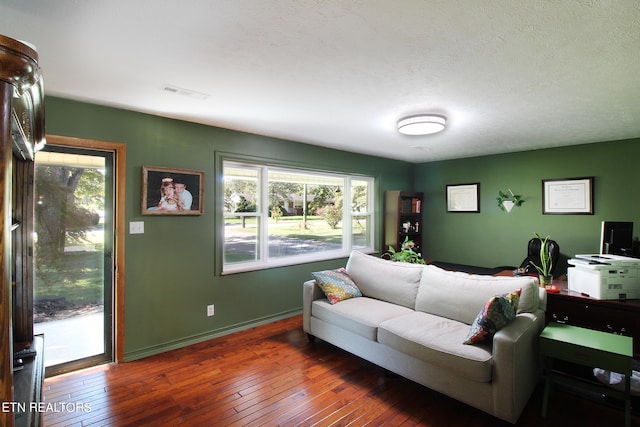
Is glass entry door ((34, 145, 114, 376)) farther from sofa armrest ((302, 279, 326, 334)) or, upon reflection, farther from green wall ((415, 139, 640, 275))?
green wall ((415, 139, 640, 275))

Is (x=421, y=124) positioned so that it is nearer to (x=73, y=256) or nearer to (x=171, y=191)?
(x=171, y=191)

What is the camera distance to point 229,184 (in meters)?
3.63

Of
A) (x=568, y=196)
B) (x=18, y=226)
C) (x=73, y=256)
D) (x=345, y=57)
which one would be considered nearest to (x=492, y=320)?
(x=345, y=57)

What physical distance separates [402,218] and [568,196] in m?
2.30

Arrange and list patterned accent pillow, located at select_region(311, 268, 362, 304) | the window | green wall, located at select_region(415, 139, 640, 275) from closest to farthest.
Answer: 1. patterned accent pillow, located at select_region(311, 268, 362, 304)
2. the window
3. green wall, located at select_region(415, 139, 640, 275)

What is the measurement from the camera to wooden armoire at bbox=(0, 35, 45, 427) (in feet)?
2.22

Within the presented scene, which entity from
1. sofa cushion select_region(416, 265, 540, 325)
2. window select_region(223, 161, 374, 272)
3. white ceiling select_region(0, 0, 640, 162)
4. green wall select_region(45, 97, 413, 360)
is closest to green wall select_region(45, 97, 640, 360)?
green wall select_region(45, 97, 413, 360)

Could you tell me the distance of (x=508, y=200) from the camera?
4.73 m

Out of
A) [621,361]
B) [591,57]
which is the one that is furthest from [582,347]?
[591,57]

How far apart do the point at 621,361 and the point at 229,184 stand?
3585 millimetres

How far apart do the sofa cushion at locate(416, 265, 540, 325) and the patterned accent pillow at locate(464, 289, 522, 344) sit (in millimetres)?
281

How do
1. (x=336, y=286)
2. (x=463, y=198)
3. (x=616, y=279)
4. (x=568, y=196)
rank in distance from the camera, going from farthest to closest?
(x=463, y=198) < (x=568, y=196) < (x=336, y=286) < (x=616, y=279)

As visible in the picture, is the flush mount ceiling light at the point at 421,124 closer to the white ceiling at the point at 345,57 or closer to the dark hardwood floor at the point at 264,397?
the white ceiling at the point at 345,57

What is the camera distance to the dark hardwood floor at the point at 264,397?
208cm
